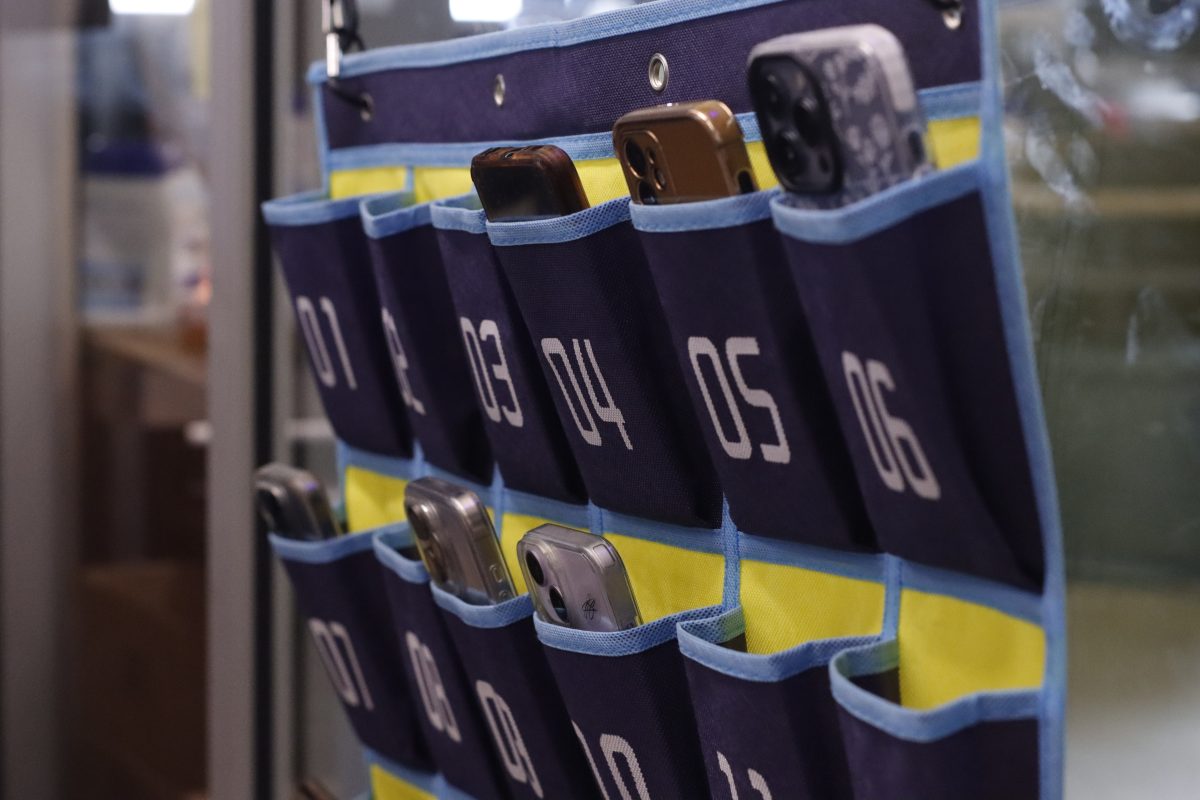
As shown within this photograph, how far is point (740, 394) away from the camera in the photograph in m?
0.57

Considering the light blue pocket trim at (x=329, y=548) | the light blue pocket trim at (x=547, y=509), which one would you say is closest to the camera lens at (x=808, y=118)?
the light blue pocket trim at (x=547, y=509)

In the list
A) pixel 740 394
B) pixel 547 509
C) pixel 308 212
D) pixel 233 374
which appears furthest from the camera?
pixel 233 374

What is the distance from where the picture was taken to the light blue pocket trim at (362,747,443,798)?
0.92 metres

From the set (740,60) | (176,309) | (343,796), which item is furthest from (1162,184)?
(176,309)

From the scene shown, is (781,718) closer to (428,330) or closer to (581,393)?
(581,393)

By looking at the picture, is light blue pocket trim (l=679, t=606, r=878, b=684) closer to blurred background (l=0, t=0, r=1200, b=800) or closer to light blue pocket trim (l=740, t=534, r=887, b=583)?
light blue pocket trim (l=740, t=534, r=887, b=583)

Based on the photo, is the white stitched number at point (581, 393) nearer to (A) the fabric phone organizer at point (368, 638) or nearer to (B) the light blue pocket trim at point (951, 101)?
(B) the light blue pocket trim at point (951, 101)

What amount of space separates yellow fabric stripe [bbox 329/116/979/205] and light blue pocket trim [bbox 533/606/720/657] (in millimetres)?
229

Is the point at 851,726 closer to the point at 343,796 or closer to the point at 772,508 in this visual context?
the point at 772,508

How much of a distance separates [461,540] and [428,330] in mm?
151

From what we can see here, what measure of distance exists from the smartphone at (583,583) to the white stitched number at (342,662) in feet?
1.06

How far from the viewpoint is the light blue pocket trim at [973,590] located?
0.50 metres

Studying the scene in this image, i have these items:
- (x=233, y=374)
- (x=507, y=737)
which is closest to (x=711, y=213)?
(x=507, y=737)

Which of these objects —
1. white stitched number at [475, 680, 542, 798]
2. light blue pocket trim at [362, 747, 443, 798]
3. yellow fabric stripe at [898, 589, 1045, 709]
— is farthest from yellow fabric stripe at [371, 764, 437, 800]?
yellow fabric stripe at [898, 589, 1045, 709]
